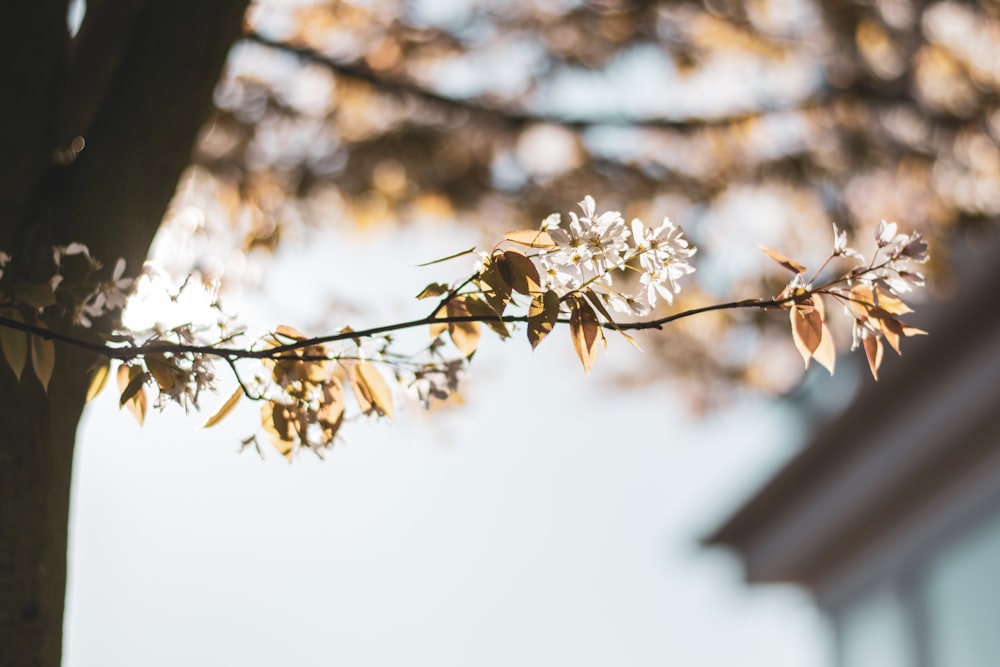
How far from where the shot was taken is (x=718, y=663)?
8.73 m

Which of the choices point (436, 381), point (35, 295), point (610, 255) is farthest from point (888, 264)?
point (35, 295)

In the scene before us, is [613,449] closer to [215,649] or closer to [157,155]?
[215,649]

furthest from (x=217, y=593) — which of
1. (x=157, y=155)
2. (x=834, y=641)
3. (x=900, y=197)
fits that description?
(x=157, y=155)

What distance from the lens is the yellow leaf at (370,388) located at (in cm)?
113

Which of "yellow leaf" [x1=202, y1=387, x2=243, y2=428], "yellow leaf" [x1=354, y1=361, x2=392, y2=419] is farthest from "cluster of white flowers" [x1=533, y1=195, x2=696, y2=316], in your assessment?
"yellow leaf" [x1=202, y1=387, x2=243, y2=428]

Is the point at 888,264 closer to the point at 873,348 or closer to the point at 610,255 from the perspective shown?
the point at 873,348

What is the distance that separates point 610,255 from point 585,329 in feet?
0.25

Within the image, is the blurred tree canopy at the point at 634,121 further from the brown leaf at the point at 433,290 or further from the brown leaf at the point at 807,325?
the brown leaf at the point at 807,325

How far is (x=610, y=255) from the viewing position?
982 millimetres

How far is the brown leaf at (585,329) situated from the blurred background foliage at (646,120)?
2.55 metres

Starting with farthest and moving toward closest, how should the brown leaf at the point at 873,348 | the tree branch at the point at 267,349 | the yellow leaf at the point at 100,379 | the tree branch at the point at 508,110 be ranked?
the tree branch at the point at 508,110
the yellow leaf at the point at 100,379
the brown leaf at the point at 873,348
the tree branch at the point at 267,349

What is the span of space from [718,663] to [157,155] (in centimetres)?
825

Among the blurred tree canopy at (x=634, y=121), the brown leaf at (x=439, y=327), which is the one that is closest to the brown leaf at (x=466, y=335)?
the brown leaf at (x=439, y=327)

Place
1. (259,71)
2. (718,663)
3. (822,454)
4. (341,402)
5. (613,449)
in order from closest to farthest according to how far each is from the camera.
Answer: (341,402) → (259,71) → (822,454) → (718,663) → (613,449)
